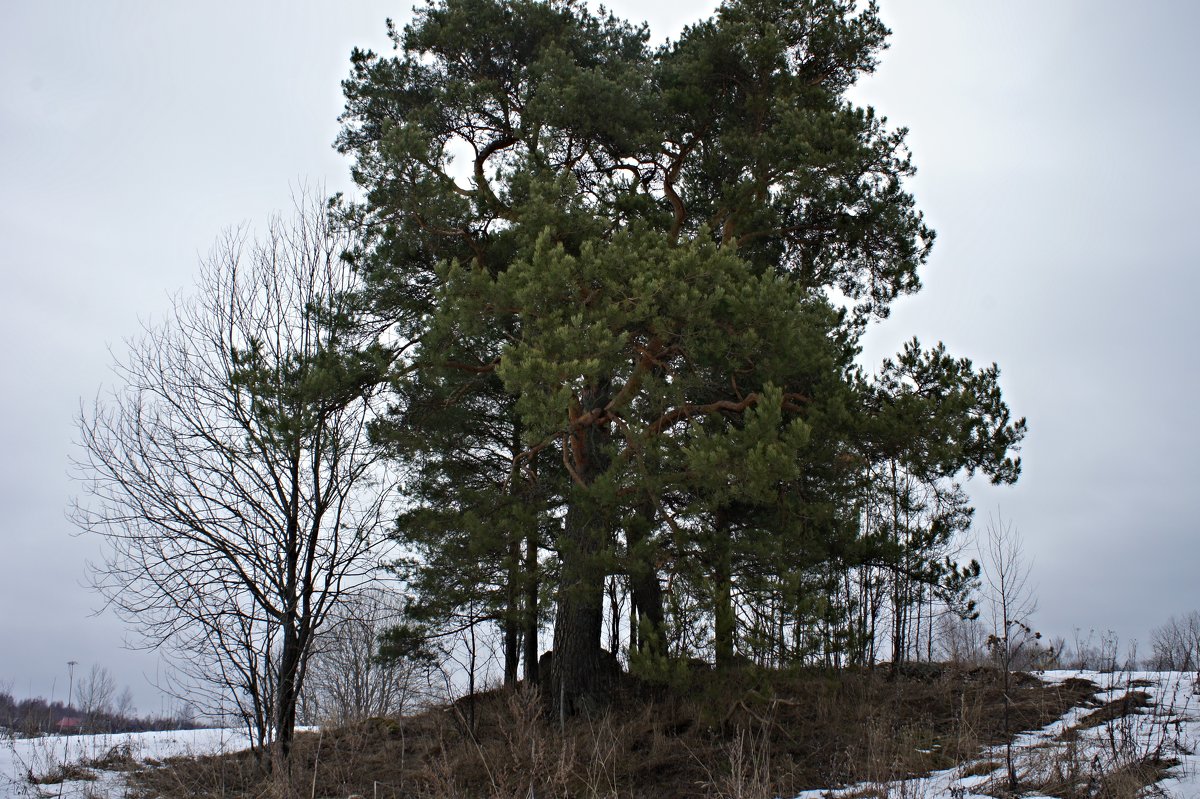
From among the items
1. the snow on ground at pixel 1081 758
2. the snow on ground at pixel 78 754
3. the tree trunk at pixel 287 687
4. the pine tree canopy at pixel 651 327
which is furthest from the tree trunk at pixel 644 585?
the snow on ground at pixel 78 754

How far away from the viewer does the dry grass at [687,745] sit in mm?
7137

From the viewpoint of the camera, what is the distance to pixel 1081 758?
6.61 m

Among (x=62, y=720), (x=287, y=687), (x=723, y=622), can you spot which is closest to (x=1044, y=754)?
(x=723, y=622)

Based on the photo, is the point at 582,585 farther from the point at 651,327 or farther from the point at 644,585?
the point at 651,327

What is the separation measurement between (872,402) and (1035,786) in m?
4.70

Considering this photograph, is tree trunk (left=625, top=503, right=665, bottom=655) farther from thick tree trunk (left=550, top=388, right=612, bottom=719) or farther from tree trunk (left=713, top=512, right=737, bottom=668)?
tree trunk (left=713, top=512, right=737, bottom=668)

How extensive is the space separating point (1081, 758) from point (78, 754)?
11089 millimetres

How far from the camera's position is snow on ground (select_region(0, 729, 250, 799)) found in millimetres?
8625

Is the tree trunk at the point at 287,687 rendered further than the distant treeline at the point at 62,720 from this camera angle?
No

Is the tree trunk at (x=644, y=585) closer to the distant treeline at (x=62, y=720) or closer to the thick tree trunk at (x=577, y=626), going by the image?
the thick tree trunk at (x=577, y=626)

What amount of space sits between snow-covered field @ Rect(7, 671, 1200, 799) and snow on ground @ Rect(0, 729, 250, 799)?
0.04 ft

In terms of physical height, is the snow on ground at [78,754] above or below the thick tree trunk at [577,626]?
below

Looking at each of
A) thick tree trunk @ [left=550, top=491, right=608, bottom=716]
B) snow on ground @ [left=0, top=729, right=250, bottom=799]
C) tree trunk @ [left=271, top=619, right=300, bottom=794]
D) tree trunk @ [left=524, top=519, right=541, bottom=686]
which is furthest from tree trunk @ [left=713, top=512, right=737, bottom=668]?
snow on ground @ [left=0, top=729, right=250, bottom=799]

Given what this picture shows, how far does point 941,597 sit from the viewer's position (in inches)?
388
